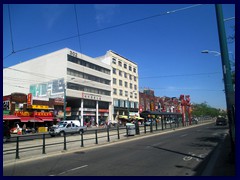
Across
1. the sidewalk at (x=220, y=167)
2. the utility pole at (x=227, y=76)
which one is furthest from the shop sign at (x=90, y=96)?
the utility pole at (x=227, y=76)

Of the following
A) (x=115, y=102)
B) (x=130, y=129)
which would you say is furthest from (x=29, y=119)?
(x=115, y=102)

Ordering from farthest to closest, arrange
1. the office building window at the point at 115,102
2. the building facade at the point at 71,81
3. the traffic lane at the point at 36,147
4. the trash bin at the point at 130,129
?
1. the office building window at the point at 115,102
2. the building facade at the point at 71,81
3. the trash bin at the point at 130,129
4. the traffic lane at the point at 36,147

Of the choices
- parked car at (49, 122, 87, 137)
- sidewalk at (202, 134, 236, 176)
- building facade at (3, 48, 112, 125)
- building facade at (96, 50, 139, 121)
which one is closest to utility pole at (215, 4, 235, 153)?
sidewalk at (202, 134, 236, 176)

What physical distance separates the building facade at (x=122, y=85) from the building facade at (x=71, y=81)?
10.3 feet

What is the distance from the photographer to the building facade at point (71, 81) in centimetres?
6011

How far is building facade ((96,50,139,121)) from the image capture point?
78750mm

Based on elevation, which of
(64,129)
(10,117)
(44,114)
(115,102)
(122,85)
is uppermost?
(122,85)

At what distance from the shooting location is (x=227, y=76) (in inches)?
356

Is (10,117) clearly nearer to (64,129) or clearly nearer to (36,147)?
(64,129)

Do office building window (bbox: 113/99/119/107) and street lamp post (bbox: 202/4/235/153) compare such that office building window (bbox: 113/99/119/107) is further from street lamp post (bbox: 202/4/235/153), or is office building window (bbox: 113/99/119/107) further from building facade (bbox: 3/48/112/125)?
street lamp post (bbox: 202/4/235/153)

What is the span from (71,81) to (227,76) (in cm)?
5353

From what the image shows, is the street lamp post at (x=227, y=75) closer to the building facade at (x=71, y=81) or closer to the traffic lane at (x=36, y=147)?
the traffic lane at (x=36, y=147)
